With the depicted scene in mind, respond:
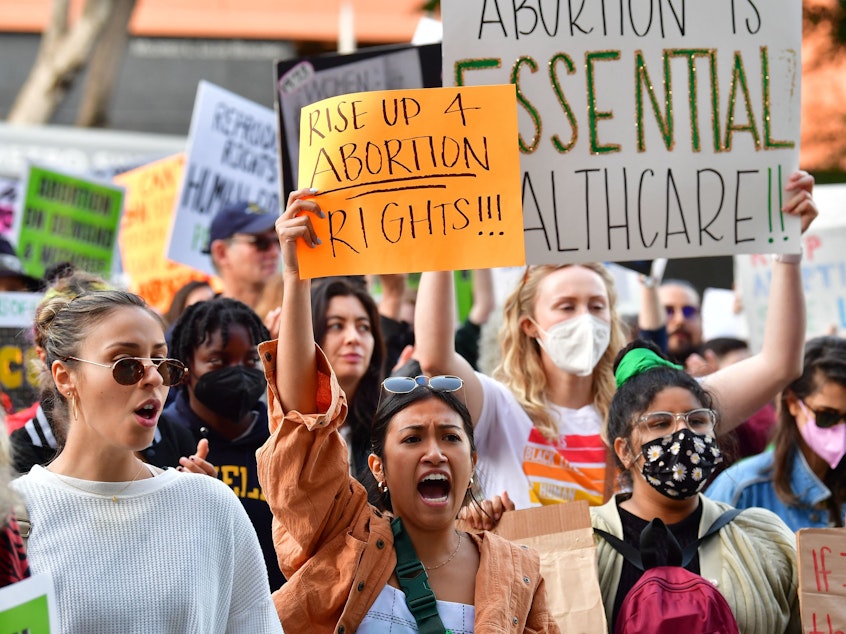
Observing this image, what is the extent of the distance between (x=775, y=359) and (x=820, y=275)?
237cm

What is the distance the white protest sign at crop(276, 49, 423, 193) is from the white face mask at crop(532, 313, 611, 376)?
1.06 meters

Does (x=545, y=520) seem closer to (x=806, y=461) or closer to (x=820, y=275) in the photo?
(x=806, y=461)

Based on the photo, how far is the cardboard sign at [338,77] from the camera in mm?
4559

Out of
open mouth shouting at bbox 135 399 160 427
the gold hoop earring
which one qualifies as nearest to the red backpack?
open mouth shouting at bbox 135 399 160 427

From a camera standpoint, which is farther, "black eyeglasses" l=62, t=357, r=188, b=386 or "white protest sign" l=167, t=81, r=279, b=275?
"white protest sign" l=167, t=81, r=279, b=275

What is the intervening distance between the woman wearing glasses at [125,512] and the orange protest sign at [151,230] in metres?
4.37

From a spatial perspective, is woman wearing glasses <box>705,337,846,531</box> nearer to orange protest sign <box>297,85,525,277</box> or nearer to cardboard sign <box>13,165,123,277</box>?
orange protest sign <box>297,85,525,277</box>

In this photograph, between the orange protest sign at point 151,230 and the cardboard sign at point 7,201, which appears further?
the cardboard sign at point 7,201

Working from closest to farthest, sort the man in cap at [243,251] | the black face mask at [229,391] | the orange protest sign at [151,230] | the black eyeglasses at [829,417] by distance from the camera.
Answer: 1. the black face mask at [229,391]
2. the black eyeglasses at [829,417]
3. the man in cap at [243,251]
4. the orange protest sign at [151,230]

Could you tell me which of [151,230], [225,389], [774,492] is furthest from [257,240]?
[774,492]

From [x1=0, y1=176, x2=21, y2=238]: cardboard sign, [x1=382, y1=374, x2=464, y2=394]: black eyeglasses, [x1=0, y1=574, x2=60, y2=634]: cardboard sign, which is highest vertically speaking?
[x1=0, y1=176, x2=21, y2=238]: cardboard sign

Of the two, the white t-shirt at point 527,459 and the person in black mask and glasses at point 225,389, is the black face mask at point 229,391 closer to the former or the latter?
the person in black mask and glasses at point 225,389

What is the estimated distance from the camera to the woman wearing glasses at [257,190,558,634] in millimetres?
2832

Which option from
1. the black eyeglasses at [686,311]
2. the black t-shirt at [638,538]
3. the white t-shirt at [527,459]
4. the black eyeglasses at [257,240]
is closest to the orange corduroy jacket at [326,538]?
the black t-shirt at [638,538]
